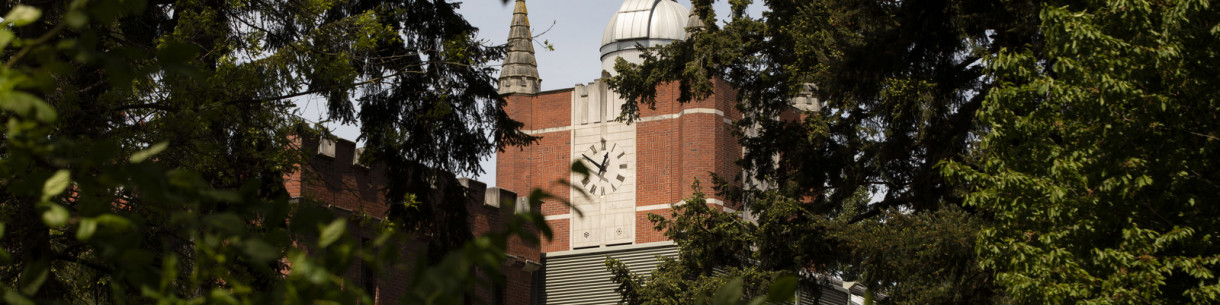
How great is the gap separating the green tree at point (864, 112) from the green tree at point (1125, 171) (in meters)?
2.66

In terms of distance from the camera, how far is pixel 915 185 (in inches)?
746

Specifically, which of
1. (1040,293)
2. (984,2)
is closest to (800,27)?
(984,2)

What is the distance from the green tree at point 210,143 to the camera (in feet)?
10.1

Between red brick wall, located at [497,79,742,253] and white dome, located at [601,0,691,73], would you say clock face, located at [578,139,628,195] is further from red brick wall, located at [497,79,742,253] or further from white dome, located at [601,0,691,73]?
white dome, located at [601,0,691,73]

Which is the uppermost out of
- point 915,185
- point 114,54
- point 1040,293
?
point 915,185

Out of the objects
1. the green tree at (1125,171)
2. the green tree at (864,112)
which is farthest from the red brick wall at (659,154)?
the green tree at (1125,171)

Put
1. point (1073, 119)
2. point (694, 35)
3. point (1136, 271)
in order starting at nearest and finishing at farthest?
point (1136, 271), point (1073, 119), point (694, 35)

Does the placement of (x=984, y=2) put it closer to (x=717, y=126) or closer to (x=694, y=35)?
(x=694, y=35)

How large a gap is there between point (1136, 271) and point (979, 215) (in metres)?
4.95

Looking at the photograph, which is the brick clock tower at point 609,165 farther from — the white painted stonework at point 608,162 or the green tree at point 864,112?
the green tree at point 864,112

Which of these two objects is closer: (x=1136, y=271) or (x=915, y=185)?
(x=1136, y=271)

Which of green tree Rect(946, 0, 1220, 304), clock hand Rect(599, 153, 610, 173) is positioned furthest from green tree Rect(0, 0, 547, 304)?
clock hand Rect(599, 153, 610, 173)

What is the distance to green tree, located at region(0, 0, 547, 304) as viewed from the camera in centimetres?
307

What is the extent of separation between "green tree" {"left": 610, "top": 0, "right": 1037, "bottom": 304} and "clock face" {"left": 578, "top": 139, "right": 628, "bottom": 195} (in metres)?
22.7
